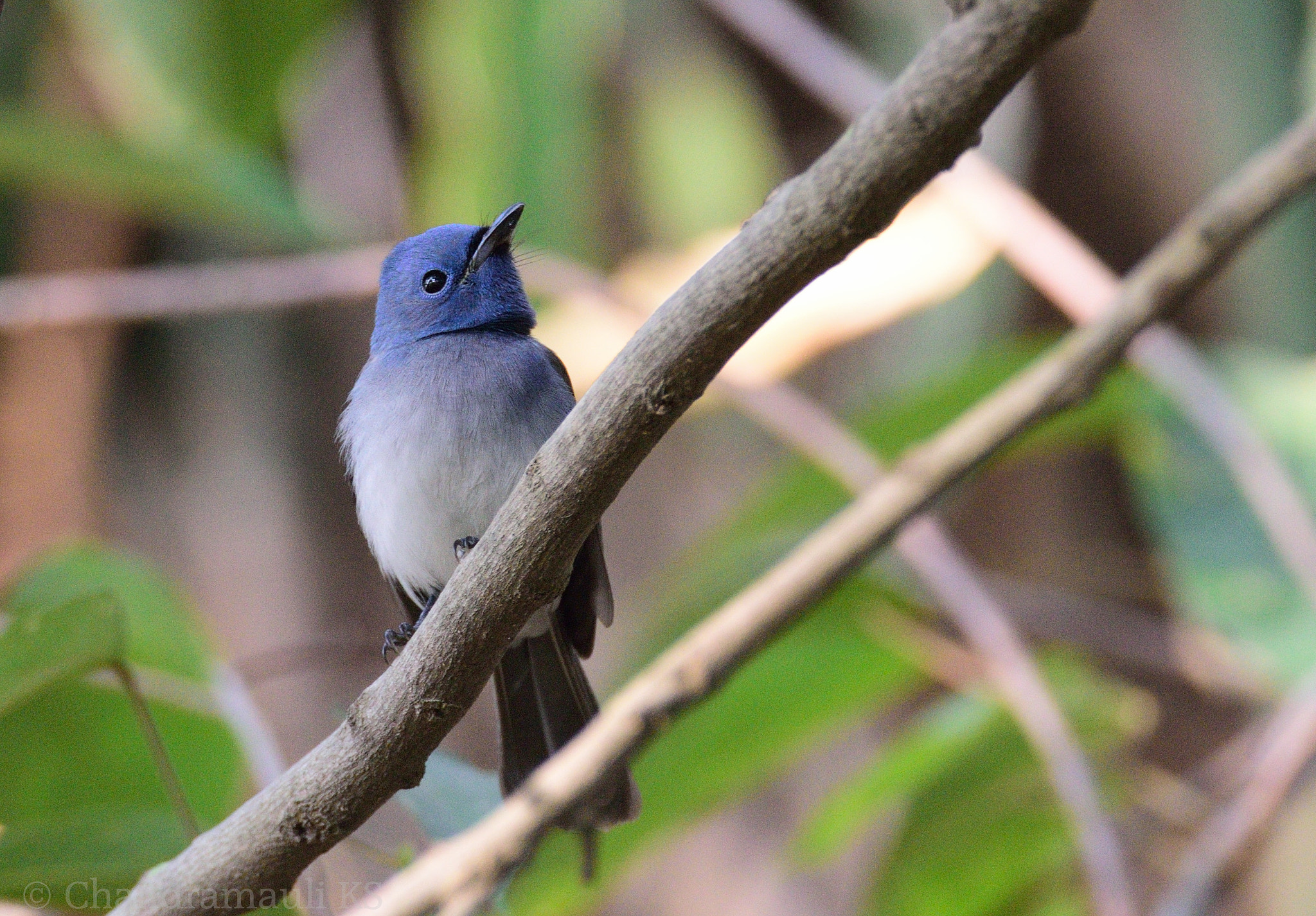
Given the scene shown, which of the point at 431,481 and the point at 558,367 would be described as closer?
the point at 431,481

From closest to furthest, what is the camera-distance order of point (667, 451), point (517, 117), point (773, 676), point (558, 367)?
point (558, 367), point (773, 676), point (517, 117), point (667, 451)

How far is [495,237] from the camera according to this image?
226 centimetres

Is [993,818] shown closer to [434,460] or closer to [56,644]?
[434,460]

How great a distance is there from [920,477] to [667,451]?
9.34ft

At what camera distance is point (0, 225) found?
494 centimetres

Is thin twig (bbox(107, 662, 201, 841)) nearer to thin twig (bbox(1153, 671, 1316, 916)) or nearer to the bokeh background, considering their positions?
the bokeh background

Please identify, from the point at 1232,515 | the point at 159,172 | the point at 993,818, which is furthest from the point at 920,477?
the point at 159,172

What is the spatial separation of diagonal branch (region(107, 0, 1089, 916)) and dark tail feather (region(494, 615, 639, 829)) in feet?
2.86

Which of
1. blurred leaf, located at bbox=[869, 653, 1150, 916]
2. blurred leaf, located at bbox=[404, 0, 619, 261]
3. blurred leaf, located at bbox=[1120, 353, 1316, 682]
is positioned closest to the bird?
blurred leaf, located at bbox=[404, 0, 619, 261]

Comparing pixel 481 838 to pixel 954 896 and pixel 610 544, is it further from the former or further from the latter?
pixel 610 544

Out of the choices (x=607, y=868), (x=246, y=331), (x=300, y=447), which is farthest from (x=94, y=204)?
(x=607, y=868)

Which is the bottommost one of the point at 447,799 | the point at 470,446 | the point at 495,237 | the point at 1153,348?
the point at 447,799

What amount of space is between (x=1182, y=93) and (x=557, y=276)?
3.26 m
